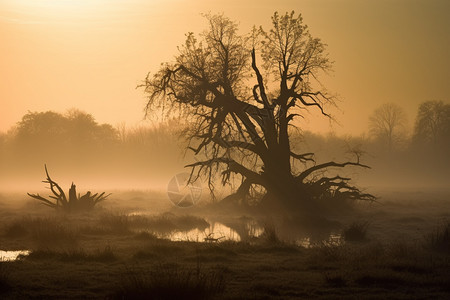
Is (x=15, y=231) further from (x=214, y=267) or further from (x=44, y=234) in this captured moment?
(x=214, y=267)

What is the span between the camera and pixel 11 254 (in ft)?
50.1

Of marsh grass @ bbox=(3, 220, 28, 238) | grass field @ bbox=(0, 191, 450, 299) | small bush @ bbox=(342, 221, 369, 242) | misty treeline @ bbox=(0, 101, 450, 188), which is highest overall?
misty treeline @ bbox=(0, 101, 450, 188)

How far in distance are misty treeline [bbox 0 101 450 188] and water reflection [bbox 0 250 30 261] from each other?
63.9 metres

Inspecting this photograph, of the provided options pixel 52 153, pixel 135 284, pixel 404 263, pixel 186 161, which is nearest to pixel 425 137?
pixel 186 161

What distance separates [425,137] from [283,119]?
5902cm

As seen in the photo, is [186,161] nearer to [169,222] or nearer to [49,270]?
[169,222]

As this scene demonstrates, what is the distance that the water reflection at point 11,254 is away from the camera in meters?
14.3

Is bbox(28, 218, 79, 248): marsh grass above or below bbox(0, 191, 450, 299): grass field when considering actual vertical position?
above

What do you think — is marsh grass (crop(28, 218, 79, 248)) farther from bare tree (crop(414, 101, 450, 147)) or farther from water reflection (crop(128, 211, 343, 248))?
bare tree (crop(414, 101, 450, 147))

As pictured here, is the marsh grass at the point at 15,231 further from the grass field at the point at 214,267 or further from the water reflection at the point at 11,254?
the water reflection at the point at 11,254

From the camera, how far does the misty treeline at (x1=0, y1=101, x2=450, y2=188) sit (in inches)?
3248

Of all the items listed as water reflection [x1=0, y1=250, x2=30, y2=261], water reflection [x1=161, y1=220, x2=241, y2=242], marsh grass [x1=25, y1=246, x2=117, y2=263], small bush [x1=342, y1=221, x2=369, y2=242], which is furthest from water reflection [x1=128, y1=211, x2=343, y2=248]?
water reflection [x1=0, y1=250, x2=30, y2=261]

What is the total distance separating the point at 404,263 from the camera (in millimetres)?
12648

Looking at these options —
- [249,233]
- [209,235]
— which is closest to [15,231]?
A: [209,235]
